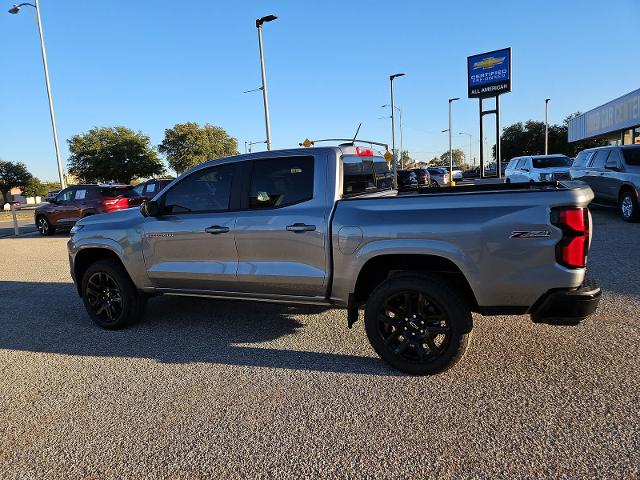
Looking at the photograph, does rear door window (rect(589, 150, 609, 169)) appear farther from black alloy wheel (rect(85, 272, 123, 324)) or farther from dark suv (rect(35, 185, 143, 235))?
dark suv (rect(35, 185, 143, 235))

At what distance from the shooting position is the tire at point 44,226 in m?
16.8

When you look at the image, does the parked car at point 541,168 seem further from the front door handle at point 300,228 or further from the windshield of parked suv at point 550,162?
the front door handle at point 300,228

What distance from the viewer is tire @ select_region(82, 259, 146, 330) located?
5.17m

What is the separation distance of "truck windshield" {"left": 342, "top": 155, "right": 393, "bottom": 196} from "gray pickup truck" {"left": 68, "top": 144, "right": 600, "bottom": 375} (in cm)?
2

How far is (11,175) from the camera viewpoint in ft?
223

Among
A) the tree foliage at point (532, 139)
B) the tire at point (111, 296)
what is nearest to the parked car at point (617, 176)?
the tire at point (111, 296)

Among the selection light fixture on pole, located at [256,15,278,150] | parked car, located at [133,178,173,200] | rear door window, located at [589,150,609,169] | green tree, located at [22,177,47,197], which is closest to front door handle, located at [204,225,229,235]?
rear door window, located at [589,150,609,169]

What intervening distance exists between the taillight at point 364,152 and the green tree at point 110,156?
5375cm

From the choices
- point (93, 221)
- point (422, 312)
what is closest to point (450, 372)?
point (422, 312)

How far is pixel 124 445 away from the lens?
3000 mm

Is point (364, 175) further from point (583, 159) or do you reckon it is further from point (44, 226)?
point (44, 226)

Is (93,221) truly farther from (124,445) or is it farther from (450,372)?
(450,372)

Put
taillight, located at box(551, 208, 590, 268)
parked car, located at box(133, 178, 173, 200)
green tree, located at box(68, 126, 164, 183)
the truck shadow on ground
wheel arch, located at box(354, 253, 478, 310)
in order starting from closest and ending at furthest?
taillight, located at box(551, 208, 590, 268) < wheel arch, located at box(354, 253, 478, 310) < the truck shadow on ground < parked car, located at box(133, 178, 173, 200) < green tree, located at box(68, 126, 164, 183)

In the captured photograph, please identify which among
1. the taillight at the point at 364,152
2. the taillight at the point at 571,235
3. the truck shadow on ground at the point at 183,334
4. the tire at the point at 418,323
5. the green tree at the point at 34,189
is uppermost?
the green tree at the point at 34,189
